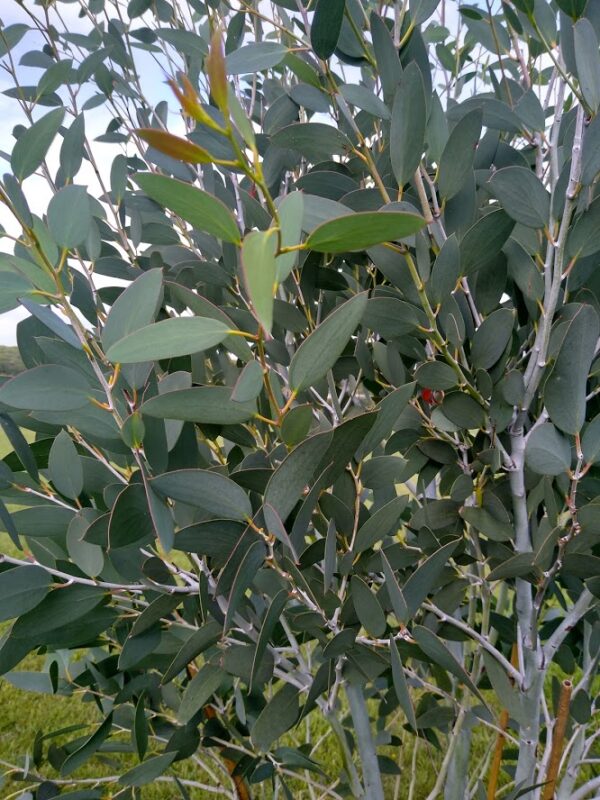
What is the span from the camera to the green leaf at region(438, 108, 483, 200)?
0.76 meters

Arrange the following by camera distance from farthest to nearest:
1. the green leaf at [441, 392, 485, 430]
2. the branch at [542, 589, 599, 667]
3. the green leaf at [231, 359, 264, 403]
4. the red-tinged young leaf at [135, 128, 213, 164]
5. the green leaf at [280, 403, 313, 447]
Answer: the branch at [542, 589, 599, 667] < the green leaf at [441, 392, 485, 430] < the green leaf at [280, 403, 313, 447] < the green leaf at [231, 359, 264, 403] < the red-tinged young leaf at [135, 128, 213, 164]

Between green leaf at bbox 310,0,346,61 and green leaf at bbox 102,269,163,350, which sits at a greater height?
green leaf at bbox 310,0,346,61

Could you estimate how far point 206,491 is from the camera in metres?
0.66

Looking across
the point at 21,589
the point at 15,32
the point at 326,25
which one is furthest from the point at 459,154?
the point at 15,32

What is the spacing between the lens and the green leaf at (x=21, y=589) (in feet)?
2.51

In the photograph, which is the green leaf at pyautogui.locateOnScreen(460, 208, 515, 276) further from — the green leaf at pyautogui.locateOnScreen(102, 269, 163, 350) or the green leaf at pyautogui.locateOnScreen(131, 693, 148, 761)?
the green leaf at pyautogui.locateOnScreen(131, 693, 148, 761)

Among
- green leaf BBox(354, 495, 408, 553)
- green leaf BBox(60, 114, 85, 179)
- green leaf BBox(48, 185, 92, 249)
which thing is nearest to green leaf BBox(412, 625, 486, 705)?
green leaf BBox(354, 495, 408, 553)

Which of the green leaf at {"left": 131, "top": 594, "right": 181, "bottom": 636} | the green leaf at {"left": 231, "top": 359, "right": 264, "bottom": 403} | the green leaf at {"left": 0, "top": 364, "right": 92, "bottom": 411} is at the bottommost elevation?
the green leaf at {"left": 131, "top": 594, "right": 181, "bottom": 636}

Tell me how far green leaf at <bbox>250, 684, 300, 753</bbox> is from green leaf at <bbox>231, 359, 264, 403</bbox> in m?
0.58

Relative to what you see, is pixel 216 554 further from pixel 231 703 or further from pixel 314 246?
pixel 231 703

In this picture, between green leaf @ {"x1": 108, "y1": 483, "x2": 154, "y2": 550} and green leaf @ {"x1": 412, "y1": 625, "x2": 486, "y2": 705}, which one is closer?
green leaf @ {"x1": 108, "y1": 483, "x2": 154, "y2": 550}

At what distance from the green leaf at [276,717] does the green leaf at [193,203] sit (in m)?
0.70

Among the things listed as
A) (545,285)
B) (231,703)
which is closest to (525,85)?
(545,285)

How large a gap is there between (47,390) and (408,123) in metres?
0.42
